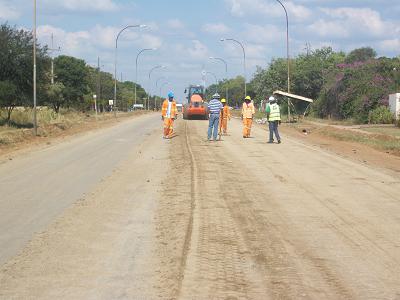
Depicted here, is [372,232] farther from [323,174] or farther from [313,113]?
[313,113]

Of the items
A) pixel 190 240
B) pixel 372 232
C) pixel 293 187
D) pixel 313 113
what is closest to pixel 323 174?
pixel 293 187

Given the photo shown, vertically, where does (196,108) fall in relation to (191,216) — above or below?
above

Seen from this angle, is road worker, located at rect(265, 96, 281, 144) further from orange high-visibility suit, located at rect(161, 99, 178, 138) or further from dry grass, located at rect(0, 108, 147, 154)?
dry grass, located at rect(0, 108, 147, 154)

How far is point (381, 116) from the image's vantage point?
4319 centimetres

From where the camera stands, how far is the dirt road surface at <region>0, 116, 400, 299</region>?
6.26 metres

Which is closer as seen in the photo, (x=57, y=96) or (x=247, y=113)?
(x=247, y=113)

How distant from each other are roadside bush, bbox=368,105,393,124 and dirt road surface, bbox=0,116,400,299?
1124 inches

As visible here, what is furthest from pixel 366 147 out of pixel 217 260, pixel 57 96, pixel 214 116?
pixel 57 96


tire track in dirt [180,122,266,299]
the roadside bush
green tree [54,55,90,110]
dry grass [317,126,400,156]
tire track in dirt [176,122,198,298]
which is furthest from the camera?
green tree [54,55,90,110]

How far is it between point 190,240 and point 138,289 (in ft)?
6.83

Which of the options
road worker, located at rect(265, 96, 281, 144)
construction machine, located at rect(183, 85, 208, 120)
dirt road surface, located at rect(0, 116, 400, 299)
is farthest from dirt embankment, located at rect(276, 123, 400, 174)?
construction machine, located at rect(183, 85, 208, 120)

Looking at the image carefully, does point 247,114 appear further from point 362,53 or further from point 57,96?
point 362,53

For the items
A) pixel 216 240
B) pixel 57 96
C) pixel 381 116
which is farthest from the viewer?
pixel 57 96

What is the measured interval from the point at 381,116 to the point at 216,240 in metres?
37.2
